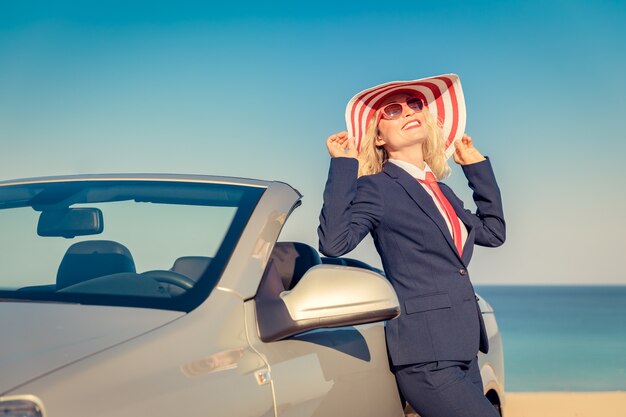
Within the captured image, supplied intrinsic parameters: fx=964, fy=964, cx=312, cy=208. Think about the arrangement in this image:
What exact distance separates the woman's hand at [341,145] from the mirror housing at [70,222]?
2.97 feet

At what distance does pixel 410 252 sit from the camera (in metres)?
3.55

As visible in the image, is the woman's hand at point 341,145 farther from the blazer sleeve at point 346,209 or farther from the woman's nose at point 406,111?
the woman's nose at point 406,111

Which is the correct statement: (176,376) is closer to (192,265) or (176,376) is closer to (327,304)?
(327,304)

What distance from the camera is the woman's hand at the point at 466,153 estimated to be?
4.16 metres

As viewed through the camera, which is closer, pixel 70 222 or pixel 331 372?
pixel 331 372

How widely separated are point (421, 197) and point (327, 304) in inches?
42.2

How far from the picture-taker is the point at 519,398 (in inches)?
578

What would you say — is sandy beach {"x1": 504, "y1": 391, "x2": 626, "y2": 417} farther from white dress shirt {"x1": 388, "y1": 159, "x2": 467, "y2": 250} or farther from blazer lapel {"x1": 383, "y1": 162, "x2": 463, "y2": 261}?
blazer lapel {"x1": 383, "y1": 162, "x2": 463, "y2": 261}

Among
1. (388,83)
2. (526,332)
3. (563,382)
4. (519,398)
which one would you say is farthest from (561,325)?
(388,83)


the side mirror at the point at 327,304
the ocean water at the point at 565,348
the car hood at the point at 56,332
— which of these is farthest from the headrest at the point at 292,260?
the ocean water at the point at 565,348

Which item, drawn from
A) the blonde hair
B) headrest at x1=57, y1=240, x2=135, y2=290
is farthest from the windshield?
the blonde hair

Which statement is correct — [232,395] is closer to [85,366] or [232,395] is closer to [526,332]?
[85,366]

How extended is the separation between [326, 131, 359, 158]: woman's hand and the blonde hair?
1.09 feet

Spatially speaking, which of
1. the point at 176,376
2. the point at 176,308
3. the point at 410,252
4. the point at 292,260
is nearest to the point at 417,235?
the point at 410,252
